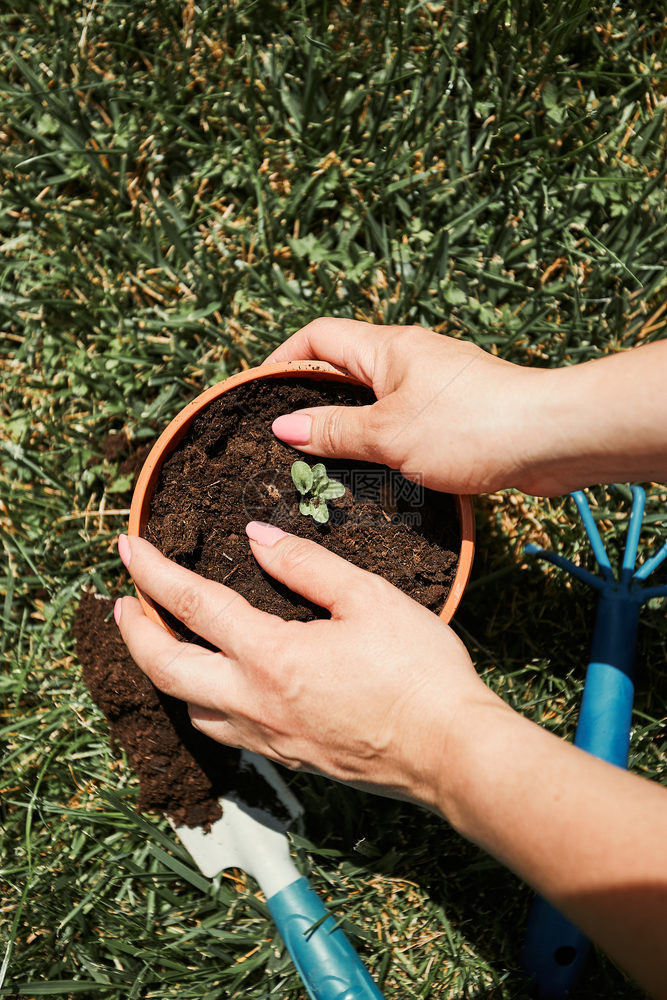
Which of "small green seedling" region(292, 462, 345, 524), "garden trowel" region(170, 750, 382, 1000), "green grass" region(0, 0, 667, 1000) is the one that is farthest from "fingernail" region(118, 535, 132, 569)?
"garden trowel" region(170, 750, 382, 1000)

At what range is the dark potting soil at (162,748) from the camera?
1846 millimetres

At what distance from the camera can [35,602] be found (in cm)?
215

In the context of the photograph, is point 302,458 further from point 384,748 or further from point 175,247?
point 175,247

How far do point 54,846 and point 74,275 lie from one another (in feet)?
5.51

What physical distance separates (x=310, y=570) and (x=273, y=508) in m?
0.27

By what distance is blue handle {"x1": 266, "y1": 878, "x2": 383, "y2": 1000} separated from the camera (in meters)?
1.71

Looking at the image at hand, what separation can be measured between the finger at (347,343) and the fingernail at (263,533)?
39cm

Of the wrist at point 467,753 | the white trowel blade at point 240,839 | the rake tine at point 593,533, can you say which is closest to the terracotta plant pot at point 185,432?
the wrist at point 467,753

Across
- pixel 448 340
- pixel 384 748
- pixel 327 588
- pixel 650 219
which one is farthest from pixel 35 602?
pixel 650 219

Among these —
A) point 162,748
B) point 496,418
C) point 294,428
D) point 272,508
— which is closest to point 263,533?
point 272,508

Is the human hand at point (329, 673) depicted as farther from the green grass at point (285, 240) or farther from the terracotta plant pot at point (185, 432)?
the green grass at point (285, 240)

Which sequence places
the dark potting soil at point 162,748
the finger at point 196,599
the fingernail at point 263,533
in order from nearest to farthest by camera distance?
the finger at point 196,599 → the fingernail at point 263,533 → the dark potting soil at point 162,748

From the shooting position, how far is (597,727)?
1.87 metres

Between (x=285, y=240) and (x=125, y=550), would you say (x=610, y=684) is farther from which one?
(x=285, y=240)
